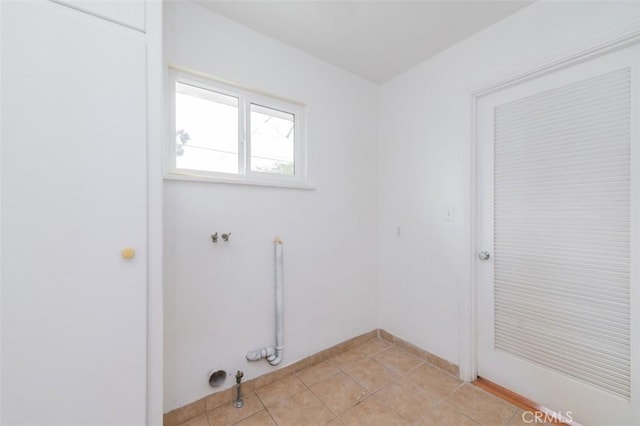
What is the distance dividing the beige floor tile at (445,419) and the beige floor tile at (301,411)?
1.77 feet

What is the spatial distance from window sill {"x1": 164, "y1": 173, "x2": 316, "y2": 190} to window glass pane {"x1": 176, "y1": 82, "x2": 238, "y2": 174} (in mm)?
104

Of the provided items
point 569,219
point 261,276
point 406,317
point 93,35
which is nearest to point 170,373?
point 261,276

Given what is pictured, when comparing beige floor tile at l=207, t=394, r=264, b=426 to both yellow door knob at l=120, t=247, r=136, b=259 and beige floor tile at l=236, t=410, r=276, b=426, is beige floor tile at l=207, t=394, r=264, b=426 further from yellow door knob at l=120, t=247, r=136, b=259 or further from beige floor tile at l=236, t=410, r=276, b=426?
yellow door knob at l=120, t=247, r=136, b=259

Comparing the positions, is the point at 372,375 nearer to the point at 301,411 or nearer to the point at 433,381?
the point at 433,381

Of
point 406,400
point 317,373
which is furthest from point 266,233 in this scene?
point 406,400

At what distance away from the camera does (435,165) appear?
2.02 m

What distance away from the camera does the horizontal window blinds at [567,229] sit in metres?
1.30

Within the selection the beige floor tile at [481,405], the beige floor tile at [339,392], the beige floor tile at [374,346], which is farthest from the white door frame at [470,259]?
the beige floor tile at [339,392]

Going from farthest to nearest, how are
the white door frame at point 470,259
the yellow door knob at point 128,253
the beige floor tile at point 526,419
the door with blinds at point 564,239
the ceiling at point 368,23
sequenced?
the white door frame at point 470,259
the ceiling at point 368,23
the beige floor tile at point 526,419
the door with blinds at point 564,239
the yellow door knob at point 128,253

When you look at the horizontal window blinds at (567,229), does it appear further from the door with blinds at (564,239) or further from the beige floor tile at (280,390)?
the beige floor tile at (280,390)

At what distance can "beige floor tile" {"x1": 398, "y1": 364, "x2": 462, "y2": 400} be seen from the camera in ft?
5.54

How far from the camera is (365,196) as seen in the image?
7.83 feet

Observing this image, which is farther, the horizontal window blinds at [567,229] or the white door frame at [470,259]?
the white door frame at [470,259]

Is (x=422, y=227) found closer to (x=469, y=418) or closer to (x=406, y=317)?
(x=406, y=317)
